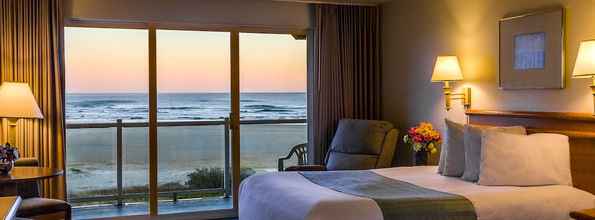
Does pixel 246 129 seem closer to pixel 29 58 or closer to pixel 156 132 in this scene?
pixel 156 132

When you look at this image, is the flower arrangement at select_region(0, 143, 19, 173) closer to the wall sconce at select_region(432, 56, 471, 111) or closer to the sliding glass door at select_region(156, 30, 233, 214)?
the sliding glass door at select_region(156, 30, 233, 214)

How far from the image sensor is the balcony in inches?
223

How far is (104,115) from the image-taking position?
5695mm

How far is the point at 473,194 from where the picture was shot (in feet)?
11.3

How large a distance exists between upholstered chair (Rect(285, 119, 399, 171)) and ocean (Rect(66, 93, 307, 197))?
0.68m

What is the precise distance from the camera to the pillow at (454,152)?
416 cm

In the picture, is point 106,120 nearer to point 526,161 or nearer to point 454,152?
point 454,152

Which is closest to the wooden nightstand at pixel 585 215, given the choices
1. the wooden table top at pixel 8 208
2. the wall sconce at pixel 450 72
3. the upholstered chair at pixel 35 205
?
the wall sconce at pixel 450 72

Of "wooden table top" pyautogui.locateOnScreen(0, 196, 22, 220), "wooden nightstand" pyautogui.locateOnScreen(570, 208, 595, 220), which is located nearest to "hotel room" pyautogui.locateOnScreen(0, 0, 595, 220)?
"wooden nightstand" pyautogui.locateOnScreen(570, 208, 595, 220)

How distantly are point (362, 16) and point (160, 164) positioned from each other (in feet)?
8.35

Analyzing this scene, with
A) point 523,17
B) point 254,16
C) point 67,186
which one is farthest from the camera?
point 254,16

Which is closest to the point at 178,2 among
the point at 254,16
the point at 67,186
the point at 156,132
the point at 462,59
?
the point at 254,16

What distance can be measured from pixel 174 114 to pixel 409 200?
3.18 meters

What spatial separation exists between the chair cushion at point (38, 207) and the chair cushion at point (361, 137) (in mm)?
2556
